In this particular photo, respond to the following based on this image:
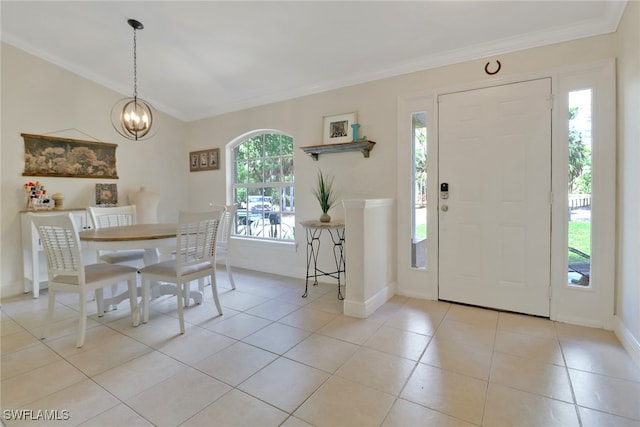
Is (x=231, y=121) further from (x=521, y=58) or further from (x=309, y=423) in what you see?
(x=309, y=423)

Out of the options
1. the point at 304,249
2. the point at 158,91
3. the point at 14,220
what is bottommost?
the point at 304,249

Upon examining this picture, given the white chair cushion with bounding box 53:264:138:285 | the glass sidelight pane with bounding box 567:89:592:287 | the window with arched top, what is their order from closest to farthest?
the white chair cushion with bounding box 53:264:138:285 < the glass sidelight pane with bounding box 567:89:592:287 < the window with arched top


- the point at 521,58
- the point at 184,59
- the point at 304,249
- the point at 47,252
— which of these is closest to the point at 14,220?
the point at 47,252

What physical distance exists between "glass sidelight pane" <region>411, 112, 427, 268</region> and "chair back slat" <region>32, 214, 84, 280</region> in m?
2.87

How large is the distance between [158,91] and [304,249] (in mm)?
3023

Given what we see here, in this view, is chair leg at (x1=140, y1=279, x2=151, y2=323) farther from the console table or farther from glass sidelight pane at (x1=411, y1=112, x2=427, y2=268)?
glass sidelight pane at (x1=411, y1=112, x2=427, y2=268)

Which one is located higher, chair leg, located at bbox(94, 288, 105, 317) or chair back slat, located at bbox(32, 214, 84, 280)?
chair back slat, located at bbox(32, 214, 84, 280)

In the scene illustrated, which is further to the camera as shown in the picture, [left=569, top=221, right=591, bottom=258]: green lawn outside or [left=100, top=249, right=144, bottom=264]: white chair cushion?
[left=100, top=249, right=144, bottom=264]: white chair cushion

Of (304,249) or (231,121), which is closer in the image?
(304,249)

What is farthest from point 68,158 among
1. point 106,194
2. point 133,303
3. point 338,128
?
point 338,128

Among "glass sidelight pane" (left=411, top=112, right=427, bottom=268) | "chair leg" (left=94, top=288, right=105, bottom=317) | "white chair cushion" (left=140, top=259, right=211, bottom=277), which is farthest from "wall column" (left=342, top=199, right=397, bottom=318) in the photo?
"chair leg" (left=94, top=288, right=105, bottom=317)

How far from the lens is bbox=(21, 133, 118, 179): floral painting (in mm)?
3617

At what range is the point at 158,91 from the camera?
4.41 meters

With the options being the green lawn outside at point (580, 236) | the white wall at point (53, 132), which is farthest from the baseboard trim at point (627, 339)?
the white wall at point (53, 132)
